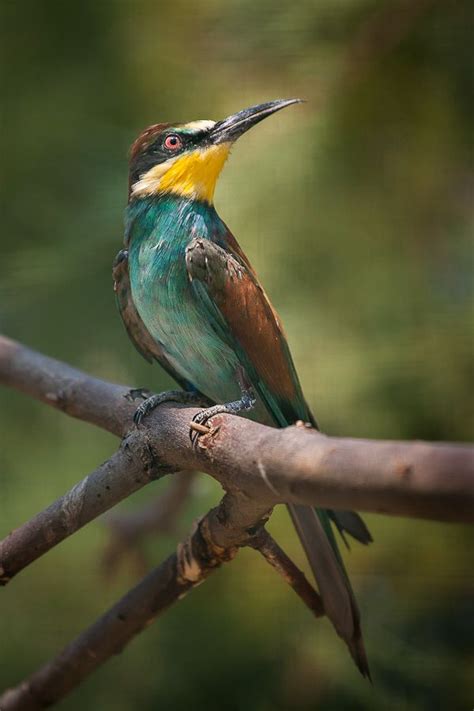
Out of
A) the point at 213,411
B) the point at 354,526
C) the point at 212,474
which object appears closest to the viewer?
the point at 212,474

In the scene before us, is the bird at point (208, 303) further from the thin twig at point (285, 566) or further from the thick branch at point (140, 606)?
the thick branch at point (140, 606)

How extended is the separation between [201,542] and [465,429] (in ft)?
1.69

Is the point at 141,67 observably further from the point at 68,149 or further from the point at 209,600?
the point at 209,600

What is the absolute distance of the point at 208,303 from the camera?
124 cm

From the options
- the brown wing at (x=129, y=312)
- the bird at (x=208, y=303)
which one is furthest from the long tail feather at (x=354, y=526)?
the brown wing at (x=129, y=312)

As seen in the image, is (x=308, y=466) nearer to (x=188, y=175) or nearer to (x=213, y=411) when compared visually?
(x=213, y=411)

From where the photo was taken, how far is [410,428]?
1455 millimetres

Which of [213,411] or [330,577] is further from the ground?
[213,411]

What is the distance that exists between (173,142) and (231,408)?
384 mm

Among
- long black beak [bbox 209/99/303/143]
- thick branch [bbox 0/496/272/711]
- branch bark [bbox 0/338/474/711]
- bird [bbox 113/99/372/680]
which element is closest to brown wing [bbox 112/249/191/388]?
bird [bbox 113/99/372/680]

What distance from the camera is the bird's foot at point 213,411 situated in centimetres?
95

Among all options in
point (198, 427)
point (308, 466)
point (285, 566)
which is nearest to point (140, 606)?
point (285, 566)

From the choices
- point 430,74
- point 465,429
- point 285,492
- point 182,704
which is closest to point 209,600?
point 182,704

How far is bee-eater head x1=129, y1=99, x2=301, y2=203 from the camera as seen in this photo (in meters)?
1.28
